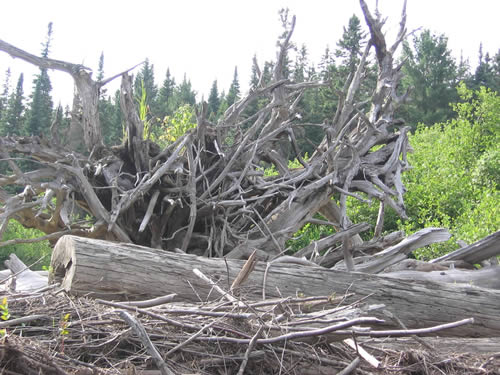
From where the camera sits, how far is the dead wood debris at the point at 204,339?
7.94ft

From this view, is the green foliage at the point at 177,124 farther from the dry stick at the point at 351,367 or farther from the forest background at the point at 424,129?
the dry stick at the point at 351,367

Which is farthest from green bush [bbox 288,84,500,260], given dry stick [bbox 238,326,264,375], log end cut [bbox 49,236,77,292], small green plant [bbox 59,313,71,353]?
small green plant [bbox 59,313,71,353]

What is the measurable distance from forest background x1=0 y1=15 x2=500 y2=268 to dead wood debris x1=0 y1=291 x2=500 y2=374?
1.12 meters

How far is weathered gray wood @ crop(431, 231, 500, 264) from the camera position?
586 cm

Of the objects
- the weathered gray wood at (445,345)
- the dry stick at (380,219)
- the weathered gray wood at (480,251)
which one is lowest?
the weathered gray wood at (445,345)

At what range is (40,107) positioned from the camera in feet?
143

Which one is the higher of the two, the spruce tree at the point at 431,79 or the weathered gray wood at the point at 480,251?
the spruce tree at the point at 431,79

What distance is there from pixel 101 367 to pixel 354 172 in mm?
4914

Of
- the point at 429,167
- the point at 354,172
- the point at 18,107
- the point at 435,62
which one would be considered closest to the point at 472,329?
Result: the point at 354,172

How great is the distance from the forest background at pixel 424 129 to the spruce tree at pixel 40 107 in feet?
0.27

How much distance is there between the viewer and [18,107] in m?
46.9

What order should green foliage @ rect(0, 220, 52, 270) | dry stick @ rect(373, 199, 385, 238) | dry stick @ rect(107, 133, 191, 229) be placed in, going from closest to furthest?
1. dry stick @ rect(107, 133, 191, 229)
2. dry stick @ rect(373, 199, 385, 238)
3. green foliage @ rect(0, 220, 52, 270)

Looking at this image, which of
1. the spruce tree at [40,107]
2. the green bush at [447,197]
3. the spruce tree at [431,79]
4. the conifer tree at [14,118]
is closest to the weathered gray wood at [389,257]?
the green bush at [447,197]

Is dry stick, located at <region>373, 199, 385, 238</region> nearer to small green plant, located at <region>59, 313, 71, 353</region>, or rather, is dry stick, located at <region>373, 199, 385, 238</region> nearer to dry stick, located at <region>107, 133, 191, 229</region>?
dry stick, located at <region>107, 133, 191, 229</region>
